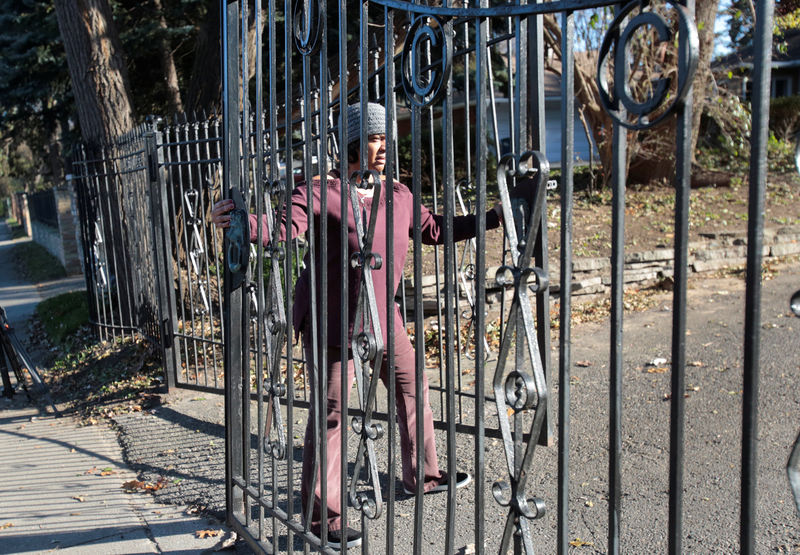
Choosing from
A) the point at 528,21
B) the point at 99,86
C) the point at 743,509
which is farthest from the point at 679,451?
the point at 99,86

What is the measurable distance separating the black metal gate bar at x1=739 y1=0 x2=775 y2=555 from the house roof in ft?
15.2

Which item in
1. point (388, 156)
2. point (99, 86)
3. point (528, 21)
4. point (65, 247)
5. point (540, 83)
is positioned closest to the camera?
point (388, 156)

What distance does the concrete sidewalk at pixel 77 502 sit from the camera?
12.1ft

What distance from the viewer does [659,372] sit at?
5723 millimetres

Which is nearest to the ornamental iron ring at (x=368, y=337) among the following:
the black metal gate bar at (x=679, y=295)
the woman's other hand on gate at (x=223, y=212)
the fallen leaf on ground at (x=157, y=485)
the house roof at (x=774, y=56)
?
the woman's other hand on gate at (x=223, y=212)

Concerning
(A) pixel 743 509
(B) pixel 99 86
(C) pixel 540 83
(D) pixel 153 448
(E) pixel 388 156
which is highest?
(B) pixel 99 86

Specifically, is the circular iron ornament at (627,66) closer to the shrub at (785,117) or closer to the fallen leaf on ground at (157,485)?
the fallen leaf on ground at (157,485)

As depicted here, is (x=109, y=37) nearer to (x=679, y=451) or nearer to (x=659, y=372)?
(x=659, y=372)

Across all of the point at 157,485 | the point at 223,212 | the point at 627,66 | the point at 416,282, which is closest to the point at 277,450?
the point at 223,212

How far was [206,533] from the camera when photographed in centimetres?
374

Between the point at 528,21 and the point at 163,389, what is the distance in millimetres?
4839

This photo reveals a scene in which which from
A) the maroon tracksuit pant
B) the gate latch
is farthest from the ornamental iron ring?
the gate latch

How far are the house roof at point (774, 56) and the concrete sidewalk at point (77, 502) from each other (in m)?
4.90

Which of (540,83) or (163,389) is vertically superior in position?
(540,83)
